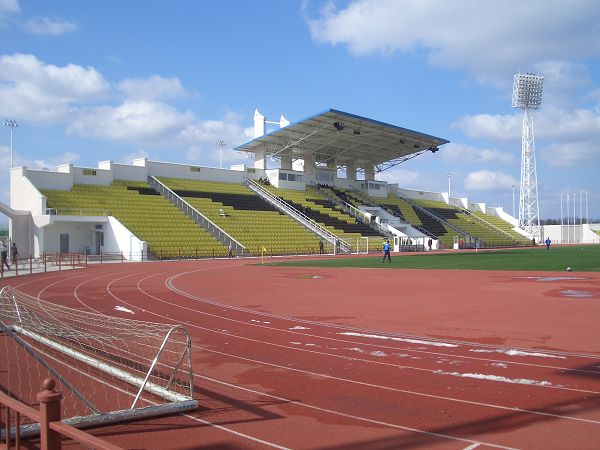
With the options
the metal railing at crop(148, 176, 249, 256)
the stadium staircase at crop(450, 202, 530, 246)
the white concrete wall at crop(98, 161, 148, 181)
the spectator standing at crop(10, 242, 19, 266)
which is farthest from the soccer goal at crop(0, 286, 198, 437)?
the stadium staircase at crop(450, 202, 530, 246)

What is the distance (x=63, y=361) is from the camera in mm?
8336

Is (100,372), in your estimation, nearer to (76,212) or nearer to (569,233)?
(76,212)

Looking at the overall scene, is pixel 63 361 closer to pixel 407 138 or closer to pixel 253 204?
pixel 253 204

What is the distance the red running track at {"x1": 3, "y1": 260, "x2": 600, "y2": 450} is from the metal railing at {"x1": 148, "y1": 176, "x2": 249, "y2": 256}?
90.3 ft

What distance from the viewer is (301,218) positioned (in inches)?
2160

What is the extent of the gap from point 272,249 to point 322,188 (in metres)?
21.3

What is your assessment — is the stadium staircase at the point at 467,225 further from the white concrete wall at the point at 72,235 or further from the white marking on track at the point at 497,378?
the white marking on track at the point at 497,378

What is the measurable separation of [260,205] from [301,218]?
4.51 meters

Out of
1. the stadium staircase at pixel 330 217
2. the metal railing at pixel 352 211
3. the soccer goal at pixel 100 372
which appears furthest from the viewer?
the metal railing at pixel 352 211

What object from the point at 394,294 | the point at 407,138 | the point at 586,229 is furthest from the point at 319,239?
the point at 586,229

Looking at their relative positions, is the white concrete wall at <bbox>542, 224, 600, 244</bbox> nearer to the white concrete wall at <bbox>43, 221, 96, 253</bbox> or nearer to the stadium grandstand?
the stadium grandstand

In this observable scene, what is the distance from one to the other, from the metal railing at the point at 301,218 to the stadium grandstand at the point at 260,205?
121 millimetres

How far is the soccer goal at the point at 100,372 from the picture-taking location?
19.1 ft

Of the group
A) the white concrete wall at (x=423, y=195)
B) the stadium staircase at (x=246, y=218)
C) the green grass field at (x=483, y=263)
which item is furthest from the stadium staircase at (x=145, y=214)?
the white concrete wall at (x=423, y=195)
